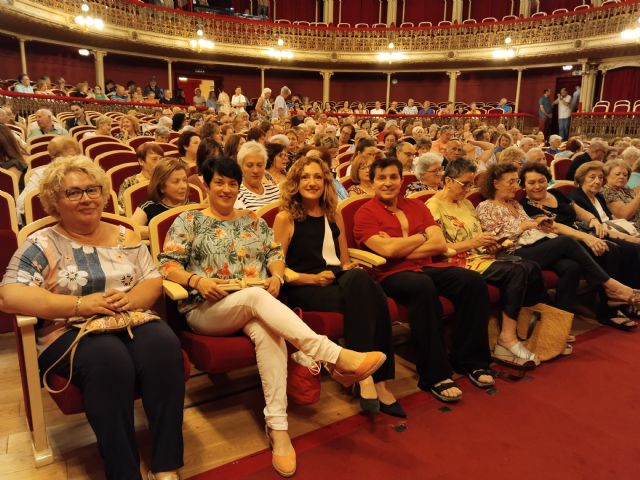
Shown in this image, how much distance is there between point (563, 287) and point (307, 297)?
1638 millimetres

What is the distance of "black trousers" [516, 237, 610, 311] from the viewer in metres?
2.90

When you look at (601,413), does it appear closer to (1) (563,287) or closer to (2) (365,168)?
(1) (563,287)

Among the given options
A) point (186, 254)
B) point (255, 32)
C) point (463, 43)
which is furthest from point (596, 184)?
point (255, 32)

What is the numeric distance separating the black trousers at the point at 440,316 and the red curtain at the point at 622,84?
13926mm

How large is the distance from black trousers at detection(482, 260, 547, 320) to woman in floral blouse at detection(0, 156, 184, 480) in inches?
67.7

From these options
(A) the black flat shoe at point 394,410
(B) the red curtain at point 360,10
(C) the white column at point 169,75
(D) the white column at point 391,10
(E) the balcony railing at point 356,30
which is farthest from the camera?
(B) the red curtain at point 360,10

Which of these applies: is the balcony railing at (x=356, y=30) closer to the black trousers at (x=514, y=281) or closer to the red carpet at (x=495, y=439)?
the black trousers at (x=514, y=281)

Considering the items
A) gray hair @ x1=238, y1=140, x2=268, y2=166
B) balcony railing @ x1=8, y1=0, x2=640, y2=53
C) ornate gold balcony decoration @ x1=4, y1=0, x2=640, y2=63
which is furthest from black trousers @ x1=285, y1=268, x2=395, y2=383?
balcony railing @ x1=8, y1=0, x2=640, y2=53

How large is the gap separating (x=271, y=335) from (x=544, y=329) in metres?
1.59

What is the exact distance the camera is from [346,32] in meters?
16.5

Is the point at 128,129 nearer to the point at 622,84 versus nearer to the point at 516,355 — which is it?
the point at 516,355

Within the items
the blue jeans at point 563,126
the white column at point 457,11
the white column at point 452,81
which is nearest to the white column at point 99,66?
the white column at point 452,81

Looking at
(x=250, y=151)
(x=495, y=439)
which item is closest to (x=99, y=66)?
(x=250, y=151)

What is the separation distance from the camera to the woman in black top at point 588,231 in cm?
315
